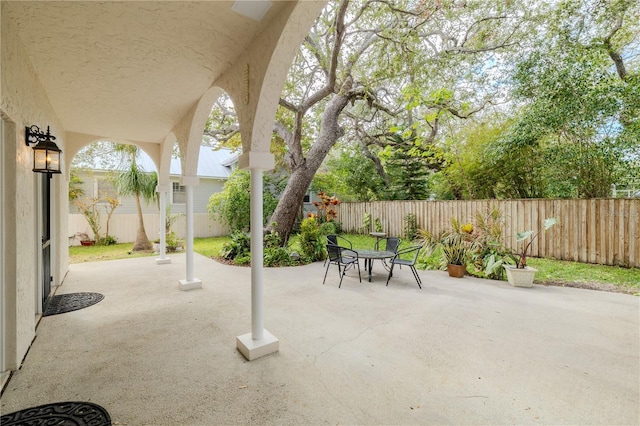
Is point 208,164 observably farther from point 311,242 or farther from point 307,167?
point 311,242

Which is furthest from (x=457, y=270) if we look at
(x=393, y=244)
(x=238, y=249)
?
(x=238, y=249)

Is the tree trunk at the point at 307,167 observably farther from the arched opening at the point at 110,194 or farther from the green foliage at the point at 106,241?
the green foliage at the point at 106,241

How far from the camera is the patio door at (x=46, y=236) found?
403 cm

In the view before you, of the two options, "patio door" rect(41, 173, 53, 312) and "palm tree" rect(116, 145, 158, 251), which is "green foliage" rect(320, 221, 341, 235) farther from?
"palm tree" rect(116, 145, 158, 251)

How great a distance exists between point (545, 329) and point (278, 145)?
841 centimetres

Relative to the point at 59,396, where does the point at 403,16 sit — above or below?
above

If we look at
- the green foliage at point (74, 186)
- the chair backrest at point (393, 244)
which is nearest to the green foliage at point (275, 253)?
the chair backrest at point (393, 244)

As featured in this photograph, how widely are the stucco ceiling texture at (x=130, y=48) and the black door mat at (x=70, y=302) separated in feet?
9.75

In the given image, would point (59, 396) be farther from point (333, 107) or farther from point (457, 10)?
point (457, 10)

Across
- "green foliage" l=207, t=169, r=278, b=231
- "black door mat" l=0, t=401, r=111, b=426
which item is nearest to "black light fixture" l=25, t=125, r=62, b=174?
"black door mat" l=0, t=401, r=111, b=426

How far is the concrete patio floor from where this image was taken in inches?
75.3

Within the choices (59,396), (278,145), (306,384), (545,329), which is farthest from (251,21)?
(278,145)

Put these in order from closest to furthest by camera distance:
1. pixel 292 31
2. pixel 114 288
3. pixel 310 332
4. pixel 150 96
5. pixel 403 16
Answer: pixel 292 31
pixel 310 332
pixel 150 96
pixel 403 16
pixel 114 288

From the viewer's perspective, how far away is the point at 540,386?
7.03 feet
